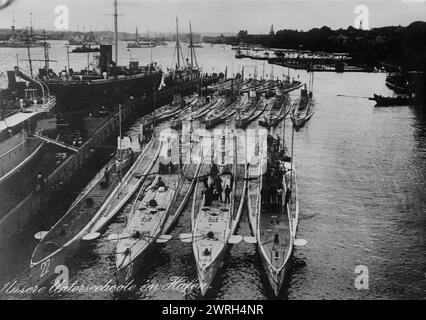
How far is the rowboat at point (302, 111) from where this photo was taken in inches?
2188

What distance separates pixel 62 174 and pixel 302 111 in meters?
38.2

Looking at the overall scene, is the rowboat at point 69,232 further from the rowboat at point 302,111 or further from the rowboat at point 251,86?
the rowboat at point 251,86

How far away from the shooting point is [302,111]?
62406mm

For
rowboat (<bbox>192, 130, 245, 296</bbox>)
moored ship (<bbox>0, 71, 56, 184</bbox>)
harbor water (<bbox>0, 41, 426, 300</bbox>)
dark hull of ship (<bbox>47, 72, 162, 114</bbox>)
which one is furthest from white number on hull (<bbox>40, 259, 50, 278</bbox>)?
dark hull of ship (<bbox>47, 72, 162, 114</bbox>)

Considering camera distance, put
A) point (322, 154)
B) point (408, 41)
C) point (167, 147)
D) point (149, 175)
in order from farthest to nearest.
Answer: point (408, 41) < point (322, 154) < point (167, 147) < point (149, 175)

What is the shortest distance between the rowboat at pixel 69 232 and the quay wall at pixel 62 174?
6.02 feet

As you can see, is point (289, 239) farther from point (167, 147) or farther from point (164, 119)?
point (164, 119)

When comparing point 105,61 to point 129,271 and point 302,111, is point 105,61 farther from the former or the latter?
point 129,271

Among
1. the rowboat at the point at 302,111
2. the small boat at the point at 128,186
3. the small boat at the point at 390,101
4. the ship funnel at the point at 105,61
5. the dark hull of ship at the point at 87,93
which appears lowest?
the small boat at the point at 128,186

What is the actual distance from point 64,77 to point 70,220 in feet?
118

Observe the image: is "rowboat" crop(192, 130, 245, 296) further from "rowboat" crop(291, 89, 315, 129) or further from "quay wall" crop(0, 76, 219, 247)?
"rowboat" crop(291, 89, 315, 129)

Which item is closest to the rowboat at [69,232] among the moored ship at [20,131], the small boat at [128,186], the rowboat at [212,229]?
the small boat at [128,186]

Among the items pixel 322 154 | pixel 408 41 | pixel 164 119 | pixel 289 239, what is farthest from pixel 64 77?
pixel 408 41

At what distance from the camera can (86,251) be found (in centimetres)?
2431
